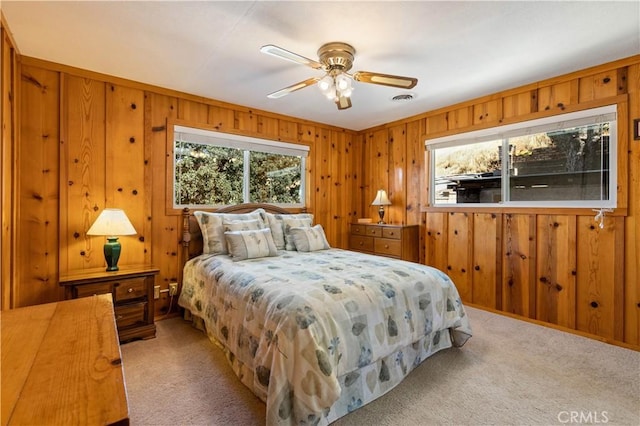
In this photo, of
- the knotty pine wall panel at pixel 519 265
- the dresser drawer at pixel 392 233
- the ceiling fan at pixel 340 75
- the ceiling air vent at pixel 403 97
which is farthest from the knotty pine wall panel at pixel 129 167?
the knotty pine wall panel at pixel 519 265

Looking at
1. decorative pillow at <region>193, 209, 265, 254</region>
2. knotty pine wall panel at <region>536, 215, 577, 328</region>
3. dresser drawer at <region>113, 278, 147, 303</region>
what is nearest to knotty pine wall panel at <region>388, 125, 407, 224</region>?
knotty pine wall panel at <region>536, 215, 577, 328</region>

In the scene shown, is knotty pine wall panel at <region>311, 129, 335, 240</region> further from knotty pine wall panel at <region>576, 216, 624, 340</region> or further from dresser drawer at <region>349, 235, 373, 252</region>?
knotty pine wall panel at <region>576, 216, 624, 340</region>

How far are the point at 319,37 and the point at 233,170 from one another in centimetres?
209

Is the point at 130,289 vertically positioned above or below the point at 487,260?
below

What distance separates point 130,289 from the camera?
103 inches

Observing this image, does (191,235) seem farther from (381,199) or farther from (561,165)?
(561,165)

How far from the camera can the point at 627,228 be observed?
8.46 feet

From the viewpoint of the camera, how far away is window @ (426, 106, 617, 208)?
2.78 meters

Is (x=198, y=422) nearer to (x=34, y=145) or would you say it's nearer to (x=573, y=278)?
(x=34, y=145)

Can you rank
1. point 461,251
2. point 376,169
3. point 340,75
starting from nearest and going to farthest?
1. point 340,75
2. point 461,251
3. point 376,169

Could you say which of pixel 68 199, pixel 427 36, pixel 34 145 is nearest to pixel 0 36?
pixel 34 145

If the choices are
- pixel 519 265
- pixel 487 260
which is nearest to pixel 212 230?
pixel 487 260

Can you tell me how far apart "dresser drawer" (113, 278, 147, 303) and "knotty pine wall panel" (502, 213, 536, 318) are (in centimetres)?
368

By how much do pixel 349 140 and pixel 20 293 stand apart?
169 inches
